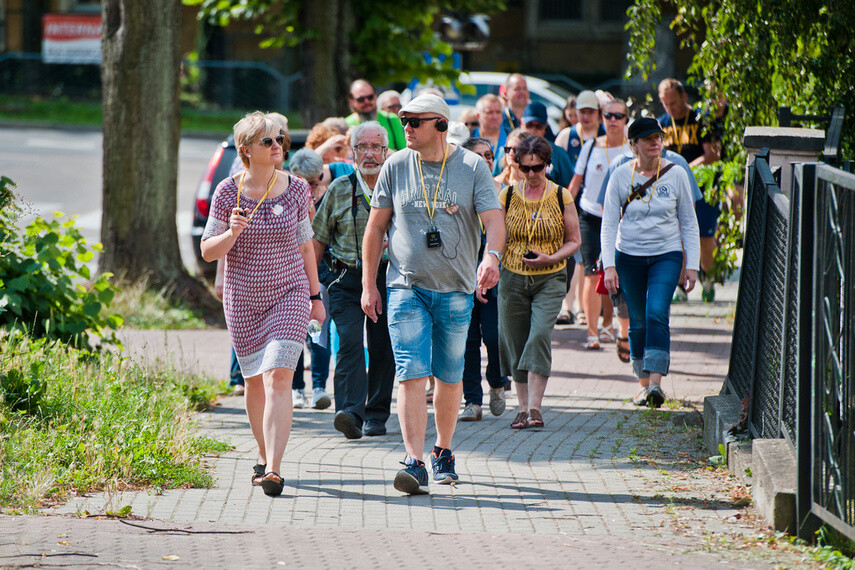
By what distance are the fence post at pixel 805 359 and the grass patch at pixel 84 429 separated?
2.79 m

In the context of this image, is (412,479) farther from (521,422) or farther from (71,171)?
(71,171)

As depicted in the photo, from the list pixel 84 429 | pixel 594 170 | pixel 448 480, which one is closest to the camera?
pixel 448 480

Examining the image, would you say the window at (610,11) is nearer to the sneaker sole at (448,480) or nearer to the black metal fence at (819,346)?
the black metal fence at (819,346)

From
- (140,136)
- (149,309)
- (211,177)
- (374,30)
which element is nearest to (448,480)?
(149,309)

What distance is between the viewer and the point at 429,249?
580cm

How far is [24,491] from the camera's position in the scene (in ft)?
17.6

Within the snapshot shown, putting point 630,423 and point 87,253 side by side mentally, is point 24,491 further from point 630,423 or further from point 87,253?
point 630,423

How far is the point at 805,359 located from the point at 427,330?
190 cm

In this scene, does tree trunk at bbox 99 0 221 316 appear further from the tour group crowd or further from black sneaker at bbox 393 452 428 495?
black sneaker at bbox 393 452 428 495

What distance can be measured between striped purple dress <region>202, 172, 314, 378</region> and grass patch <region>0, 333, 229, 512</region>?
669 mm

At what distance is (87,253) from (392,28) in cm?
981

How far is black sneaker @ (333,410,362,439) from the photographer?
7.18 m

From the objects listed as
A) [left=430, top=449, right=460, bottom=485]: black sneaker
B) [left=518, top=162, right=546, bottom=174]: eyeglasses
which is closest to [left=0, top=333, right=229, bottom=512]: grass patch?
[left=430, top=449, right=460, bottom=485]: black sneaker

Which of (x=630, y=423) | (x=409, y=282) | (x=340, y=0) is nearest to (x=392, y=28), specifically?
(x=340, y=0)
